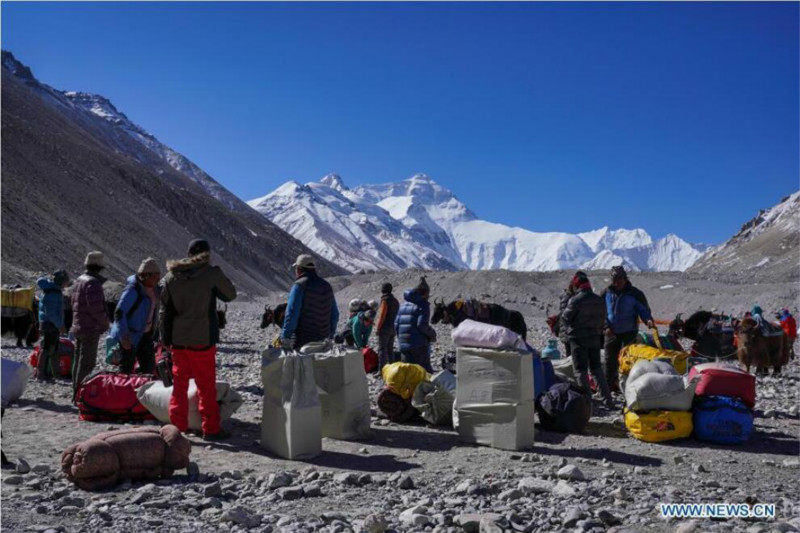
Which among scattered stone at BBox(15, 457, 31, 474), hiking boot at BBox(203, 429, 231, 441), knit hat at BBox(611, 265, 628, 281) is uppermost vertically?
knit hat at BBox(611, 265, 628, 281)

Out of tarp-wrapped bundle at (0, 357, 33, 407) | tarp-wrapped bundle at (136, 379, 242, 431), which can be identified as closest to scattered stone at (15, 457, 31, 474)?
tarp-wrapped bundle at (0, 357, 33, 407)

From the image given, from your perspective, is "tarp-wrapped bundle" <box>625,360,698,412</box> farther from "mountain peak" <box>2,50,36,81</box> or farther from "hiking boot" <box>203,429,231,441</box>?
"mountain peak" <box>2,50,36,81</box>

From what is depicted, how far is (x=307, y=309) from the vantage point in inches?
321

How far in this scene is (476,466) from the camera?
21.6 ft

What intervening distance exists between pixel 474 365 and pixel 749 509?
304cm

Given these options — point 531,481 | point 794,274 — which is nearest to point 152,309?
point 531,481

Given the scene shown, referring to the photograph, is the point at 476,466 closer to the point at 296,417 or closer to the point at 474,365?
the point at 474,365

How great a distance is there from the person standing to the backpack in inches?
98.2

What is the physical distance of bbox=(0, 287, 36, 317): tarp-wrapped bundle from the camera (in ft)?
46.6

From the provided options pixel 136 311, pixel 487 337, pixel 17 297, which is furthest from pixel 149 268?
pixel 17 297

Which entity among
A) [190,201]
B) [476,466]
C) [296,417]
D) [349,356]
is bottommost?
[476,466]

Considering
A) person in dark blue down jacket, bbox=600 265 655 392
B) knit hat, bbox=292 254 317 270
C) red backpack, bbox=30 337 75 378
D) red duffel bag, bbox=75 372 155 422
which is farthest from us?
red backpack, bbox=30 337 75 378

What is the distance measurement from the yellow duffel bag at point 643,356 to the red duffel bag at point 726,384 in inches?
55.5

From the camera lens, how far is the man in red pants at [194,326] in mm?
7066
